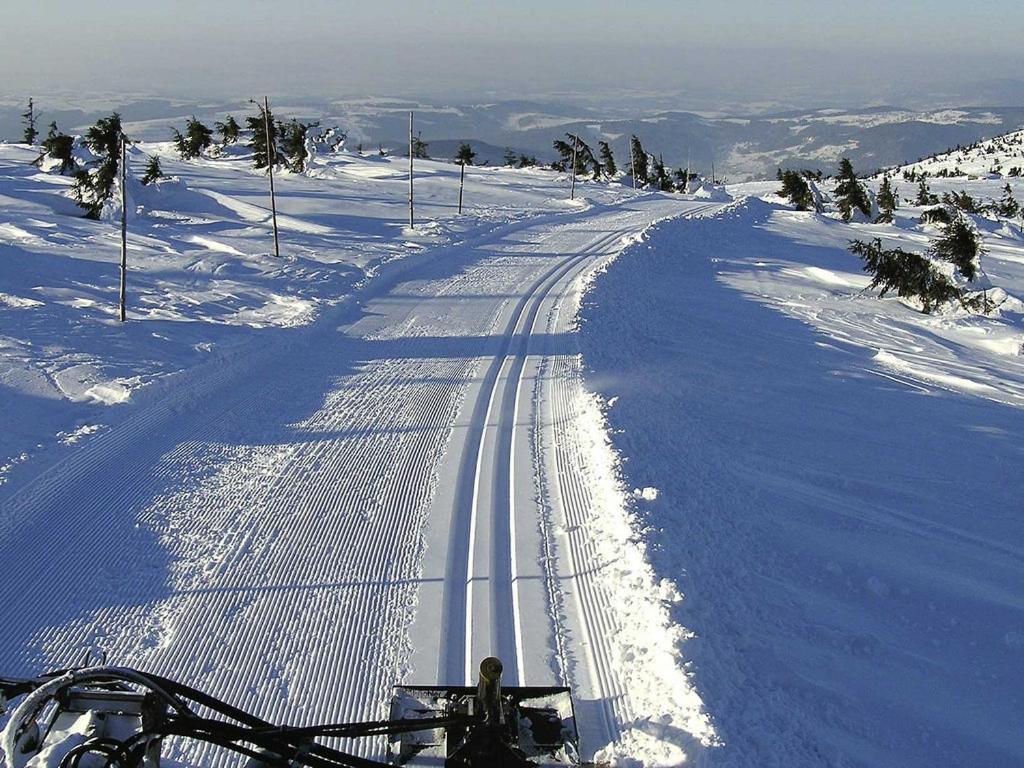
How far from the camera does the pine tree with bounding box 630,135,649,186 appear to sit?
58.9 m

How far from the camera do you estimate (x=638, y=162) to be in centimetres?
6228

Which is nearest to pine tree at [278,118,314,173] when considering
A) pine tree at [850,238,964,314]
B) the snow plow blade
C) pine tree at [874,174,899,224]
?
pine tree at [850,238,964,314]

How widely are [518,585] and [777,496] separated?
12.9ft

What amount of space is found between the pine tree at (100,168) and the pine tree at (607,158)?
42.4m

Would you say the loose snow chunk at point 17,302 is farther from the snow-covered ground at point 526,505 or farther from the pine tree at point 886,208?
the pine tree at point 886,208

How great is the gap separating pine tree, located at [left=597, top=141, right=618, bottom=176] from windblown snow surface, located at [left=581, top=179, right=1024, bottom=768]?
45.2 m

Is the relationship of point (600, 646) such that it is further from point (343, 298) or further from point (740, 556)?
point (343, 298)

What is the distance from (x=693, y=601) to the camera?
600cm

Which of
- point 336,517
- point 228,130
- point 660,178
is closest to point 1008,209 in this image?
point 660,178

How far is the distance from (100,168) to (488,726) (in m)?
24.7

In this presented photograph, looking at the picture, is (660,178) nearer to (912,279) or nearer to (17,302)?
(912,279)

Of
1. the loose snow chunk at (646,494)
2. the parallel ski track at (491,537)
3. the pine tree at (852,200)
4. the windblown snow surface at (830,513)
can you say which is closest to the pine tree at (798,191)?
the pine tree at (852,200)

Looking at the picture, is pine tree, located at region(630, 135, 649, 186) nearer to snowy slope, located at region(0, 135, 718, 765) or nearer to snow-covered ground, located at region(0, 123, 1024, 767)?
snow-covered ground, located at region(0, 123, 1024, 767)

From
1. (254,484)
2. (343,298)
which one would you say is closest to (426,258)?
(343,298)
